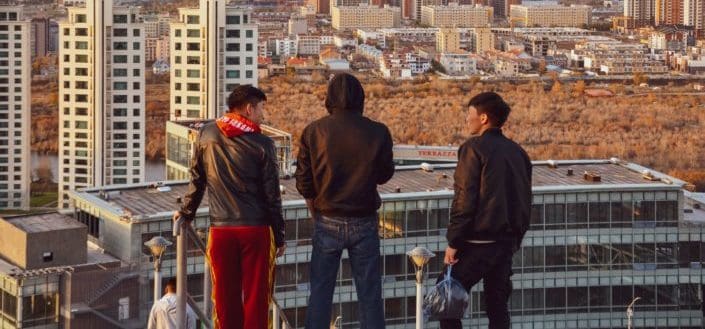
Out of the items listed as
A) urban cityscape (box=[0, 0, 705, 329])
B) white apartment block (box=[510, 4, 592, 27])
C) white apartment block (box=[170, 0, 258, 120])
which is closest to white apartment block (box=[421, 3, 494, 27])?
white apartment block (box=[510, 4, 592, 27])

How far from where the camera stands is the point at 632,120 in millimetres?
28078

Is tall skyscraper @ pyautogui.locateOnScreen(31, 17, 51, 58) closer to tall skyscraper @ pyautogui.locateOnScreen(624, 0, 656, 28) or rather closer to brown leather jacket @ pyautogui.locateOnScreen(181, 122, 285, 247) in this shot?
tall skyscraper @ pyautogui.locateOnScreen(624, 0, 656, 28)

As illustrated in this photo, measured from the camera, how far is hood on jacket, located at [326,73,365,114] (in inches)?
137

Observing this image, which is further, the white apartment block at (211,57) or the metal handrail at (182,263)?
the white apartment block at (211,57)

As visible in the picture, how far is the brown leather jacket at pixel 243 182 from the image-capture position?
3.40 meters

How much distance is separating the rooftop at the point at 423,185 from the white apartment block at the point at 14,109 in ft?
34.1

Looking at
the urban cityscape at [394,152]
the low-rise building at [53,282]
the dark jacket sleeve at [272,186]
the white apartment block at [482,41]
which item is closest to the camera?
the dark jacket sleeve at [272,186]

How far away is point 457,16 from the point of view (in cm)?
4938

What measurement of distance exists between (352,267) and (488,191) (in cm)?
31

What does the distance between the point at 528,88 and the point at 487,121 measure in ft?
97.6

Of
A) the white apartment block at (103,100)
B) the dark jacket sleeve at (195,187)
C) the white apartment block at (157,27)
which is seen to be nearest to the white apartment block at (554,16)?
the white apartment block at (157,27)

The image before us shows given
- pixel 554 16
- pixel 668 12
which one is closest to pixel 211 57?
pixel 668 12

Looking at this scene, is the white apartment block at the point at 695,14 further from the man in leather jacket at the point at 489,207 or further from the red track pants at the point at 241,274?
the red track pants at the point at 241,274

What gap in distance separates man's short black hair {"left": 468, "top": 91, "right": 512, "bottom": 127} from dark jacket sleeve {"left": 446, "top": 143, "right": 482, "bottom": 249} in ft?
0.31
